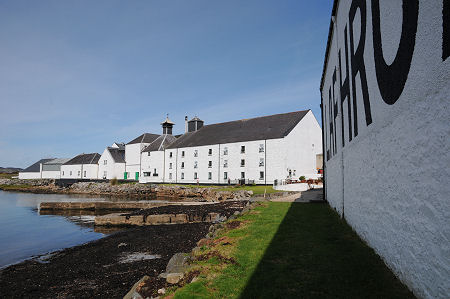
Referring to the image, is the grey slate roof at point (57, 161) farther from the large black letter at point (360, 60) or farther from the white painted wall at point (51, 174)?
the large black letter at point (360, 60)

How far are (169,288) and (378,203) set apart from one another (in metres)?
4.28

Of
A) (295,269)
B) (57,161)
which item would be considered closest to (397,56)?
(295,269)

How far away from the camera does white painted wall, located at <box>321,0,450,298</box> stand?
286cm

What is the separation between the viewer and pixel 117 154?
A: 6656 centimetres

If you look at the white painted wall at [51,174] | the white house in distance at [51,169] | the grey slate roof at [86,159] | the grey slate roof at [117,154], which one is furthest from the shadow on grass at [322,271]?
the white house in distance at [51,169]

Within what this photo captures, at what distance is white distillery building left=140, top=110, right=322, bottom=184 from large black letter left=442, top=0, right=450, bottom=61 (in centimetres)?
3598

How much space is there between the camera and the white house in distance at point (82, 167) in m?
71.1

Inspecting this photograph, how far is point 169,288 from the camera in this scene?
5.05 meters

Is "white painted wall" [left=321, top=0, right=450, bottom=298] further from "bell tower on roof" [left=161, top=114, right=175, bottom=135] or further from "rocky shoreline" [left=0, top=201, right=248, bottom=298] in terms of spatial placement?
"bell tower on roof" [left=161, top=114, right=175, bottom=135]

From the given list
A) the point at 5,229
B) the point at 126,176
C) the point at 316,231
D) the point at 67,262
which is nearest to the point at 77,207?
the point at 5,229

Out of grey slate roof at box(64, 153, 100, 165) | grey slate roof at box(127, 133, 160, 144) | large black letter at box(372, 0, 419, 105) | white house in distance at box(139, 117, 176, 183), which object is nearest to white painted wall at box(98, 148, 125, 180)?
grey slate roof at box(64, 153, 100, 165)

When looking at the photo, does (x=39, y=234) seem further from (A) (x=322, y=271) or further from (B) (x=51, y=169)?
(B) (x=51, y=169)

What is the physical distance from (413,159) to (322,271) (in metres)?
2.72

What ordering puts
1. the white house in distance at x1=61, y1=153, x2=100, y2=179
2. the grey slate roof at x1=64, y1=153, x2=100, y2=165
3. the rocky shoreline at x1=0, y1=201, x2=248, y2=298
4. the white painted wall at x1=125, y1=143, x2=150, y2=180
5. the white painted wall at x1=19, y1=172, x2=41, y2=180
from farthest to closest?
the white painted wall at x1=19, y1=172, x2=41, y2=180
the grey slate roof at x1=64, y1=153, x2=100, y2=165
the white house in distance at x1=61, y1=153, x2=100, y2=179
the white painted wall at x1=125, y1=143, x2=150, y2=180
the rocky shoreline at x1=0, y1=201, x2=248, y2=298
